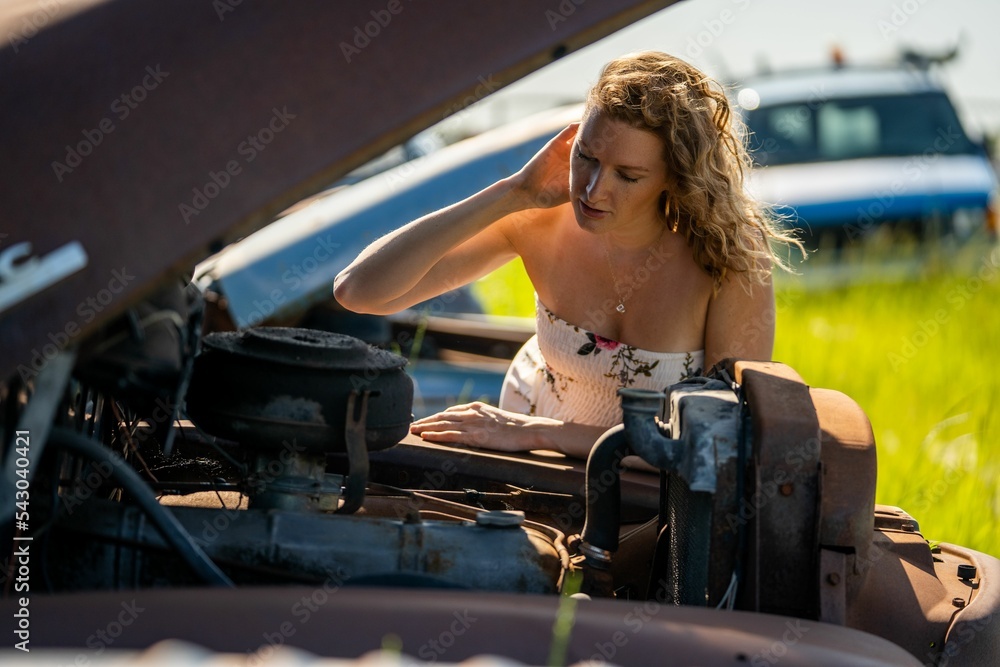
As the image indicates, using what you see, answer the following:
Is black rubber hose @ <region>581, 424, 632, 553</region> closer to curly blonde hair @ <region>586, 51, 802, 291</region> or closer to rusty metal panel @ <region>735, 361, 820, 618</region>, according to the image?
rusty metal panel @ <region>735, 361, 820, 618</region>

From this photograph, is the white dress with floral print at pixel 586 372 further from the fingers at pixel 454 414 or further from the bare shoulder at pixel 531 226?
the fingers at pixel 454 414

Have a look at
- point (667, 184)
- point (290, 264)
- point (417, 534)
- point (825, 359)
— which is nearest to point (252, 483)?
point (417, 534)

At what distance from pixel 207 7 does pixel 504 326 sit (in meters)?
3.98

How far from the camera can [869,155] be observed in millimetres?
8938

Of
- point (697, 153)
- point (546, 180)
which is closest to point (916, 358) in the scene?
point (697, 153)

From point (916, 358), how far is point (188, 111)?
5623mm

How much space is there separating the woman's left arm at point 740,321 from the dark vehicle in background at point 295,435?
0.76m

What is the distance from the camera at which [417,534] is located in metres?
1.84

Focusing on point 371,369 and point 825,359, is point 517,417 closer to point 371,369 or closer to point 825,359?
point 371,369

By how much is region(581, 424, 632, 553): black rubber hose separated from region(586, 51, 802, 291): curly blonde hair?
0.95 metres

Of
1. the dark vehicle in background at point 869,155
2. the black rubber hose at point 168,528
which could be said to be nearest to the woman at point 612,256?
the black rubber hose at point 168,528

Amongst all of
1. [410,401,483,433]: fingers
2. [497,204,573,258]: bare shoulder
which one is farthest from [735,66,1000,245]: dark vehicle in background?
→ [410,401,483,433]: fingers

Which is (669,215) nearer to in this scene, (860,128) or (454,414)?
(454,414)

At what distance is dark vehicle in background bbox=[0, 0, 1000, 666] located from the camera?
1440mm
